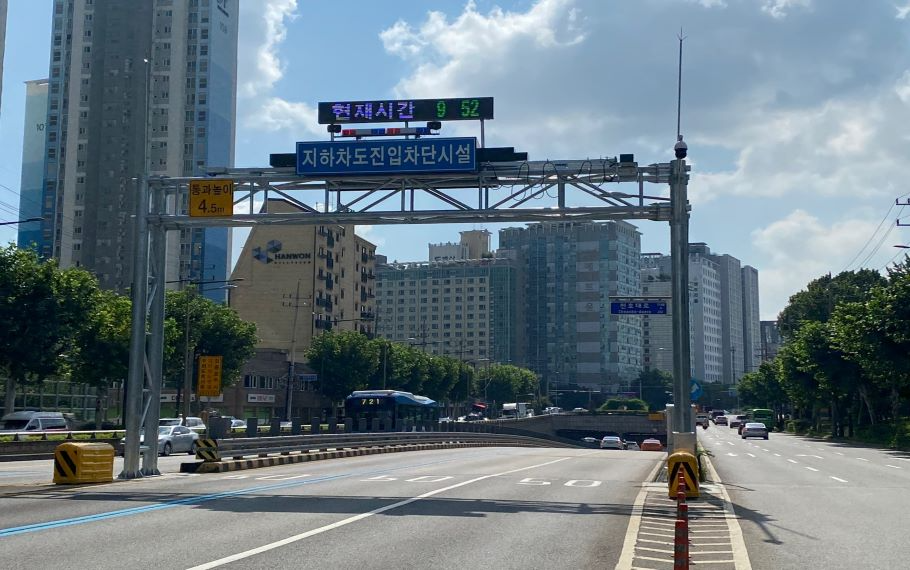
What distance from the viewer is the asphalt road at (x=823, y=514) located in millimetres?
11938

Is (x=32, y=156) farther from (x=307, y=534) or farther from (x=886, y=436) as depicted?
(x=307, y=534)

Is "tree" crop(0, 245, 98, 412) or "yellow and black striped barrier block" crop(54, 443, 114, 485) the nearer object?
"yellow and black striped barrier block" crop(54, 443, 114, 485)

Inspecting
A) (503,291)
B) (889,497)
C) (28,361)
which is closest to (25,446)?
(28,361)

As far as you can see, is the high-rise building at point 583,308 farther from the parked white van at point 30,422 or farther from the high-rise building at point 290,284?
the parked white van at point 30,422

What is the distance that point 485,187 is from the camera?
74.4 ft

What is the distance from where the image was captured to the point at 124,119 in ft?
382

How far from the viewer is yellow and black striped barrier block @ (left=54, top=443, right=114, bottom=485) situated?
21.6 metres

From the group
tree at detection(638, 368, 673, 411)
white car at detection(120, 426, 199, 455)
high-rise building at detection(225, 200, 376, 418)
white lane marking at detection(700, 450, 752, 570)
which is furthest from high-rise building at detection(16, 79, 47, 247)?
white lane marking at detection(700, 450, 752, 570)

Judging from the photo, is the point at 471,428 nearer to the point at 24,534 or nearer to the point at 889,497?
the point at 889,497

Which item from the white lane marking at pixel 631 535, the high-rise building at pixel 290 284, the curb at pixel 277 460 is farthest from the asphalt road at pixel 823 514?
the high-rise building at pixel 290 284

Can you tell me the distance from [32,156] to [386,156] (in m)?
Result: 138

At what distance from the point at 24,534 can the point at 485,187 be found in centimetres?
1349

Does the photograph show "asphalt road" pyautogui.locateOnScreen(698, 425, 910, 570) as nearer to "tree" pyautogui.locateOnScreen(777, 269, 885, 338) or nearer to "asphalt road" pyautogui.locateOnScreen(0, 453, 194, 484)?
"asphalt road" pyautogui.locateOnScreen(0, 453, 194, 484)

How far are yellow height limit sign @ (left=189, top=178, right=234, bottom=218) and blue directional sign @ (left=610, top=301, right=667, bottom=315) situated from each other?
14.0m
